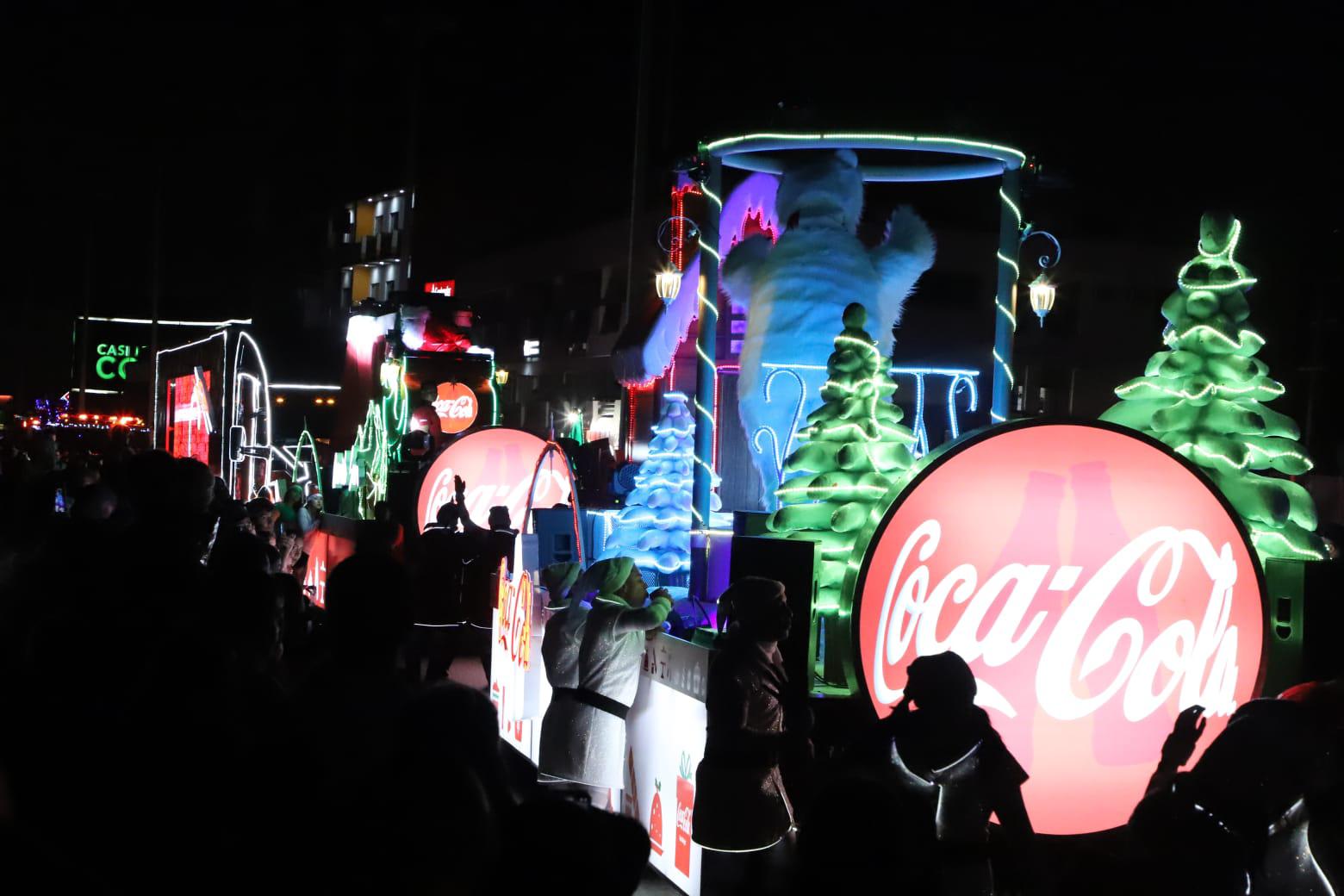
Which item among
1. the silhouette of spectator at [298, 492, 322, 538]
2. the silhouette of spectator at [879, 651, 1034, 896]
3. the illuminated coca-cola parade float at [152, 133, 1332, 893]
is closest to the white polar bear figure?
the illuminated coca-cola parade float at [152, 133, 1332, 893]

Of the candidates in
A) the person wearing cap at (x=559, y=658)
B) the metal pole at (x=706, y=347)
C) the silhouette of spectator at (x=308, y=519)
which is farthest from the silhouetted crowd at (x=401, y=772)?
the silhouette of spectator at (x=308, y=519)

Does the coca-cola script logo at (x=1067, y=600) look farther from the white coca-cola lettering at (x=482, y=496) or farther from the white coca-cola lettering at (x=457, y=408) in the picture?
the white coca-cola lettering at (x=457, y=408)

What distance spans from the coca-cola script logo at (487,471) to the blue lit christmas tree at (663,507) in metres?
2.37

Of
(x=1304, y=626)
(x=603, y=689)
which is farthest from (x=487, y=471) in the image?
(x=1304, y=626)

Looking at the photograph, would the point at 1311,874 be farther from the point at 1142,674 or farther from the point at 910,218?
the point at 910,218

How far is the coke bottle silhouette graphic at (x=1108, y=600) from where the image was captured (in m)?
5.23

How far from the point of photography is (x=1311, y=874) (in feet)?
13.5

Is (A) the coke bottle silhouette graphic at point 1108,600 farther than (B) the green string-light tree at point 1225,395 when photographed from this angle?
No

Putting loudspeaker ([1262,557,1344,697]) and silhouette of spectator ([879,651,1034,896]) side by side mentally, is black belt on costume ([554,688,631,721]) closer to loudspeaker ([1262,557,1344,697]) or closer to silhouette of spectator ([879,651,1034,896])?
silhouette of spectator ([879,651,1034,896])

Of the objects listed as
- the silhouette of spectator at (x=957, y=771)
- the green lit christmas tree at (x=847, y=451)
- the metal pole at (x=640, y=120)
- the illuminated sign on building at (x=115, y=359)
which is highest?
the metal pole at (x=640, y=120)

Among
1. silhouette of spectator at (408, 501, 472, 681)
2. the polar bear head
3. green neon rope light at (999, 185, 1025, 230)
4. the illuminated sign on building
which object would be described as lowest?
silhouette of spectator at (408, 501, 472, 681)

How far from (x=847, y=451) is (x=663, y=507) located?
5.27 m

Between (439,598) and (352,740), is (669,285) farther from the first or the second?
(352,740)

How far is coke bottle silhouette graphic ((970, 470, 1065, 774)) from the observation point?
5188 millimetres
